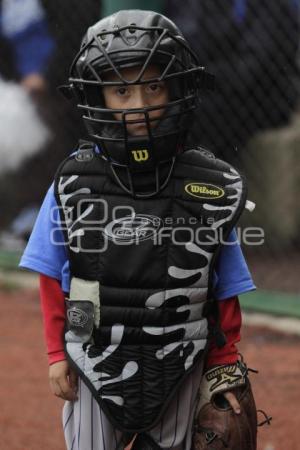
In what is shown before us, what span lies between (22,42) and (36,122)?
584 millimetres

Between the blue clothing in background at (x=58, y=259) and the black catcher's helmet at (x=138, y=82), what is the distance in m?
Answer: 0.22

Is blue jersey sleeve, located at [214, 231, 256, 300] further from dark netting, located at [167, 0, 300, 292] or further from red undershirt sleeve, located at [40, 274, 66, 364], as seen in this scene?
dark netting, located at [167, 0, 300, 292]

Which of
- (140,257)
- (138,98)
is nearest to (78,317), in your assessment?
(140,257)

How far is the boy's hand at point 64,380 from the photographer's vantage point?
2445mm

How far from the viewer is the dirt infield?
3422 mm

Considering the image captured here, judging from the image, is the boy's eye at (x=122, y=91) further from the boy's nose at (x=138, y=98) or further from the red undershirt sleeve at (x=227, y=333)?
the red undershirt sleeve at (x=227, y=333)

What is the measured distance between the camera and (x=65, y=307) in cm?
250

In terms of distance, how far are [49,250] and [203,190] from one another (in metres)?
0.45

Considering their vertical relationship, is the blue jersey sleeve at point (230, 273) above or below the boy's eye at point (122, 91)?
below

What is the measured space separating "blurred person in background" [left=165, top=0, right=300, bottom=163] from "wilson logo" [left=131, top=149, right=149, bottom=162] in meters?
3.27

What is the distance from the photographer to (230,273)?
249 cm

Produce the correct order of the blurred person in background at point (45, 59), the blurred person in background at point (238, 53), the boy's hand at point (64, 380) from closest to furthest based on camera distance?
the boy's hand at point (64, 380) < the blurred person in background at point (238, 53) < the blurred person in background at point (45, 59)

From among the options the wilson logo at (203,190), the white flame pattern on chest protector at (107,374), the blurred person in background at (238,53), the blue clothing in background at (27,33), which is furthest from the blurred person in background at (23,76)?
the white flame pattern on chest protector at (107,374)

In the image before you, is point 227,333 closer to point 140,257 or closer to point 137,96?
point 140,257
